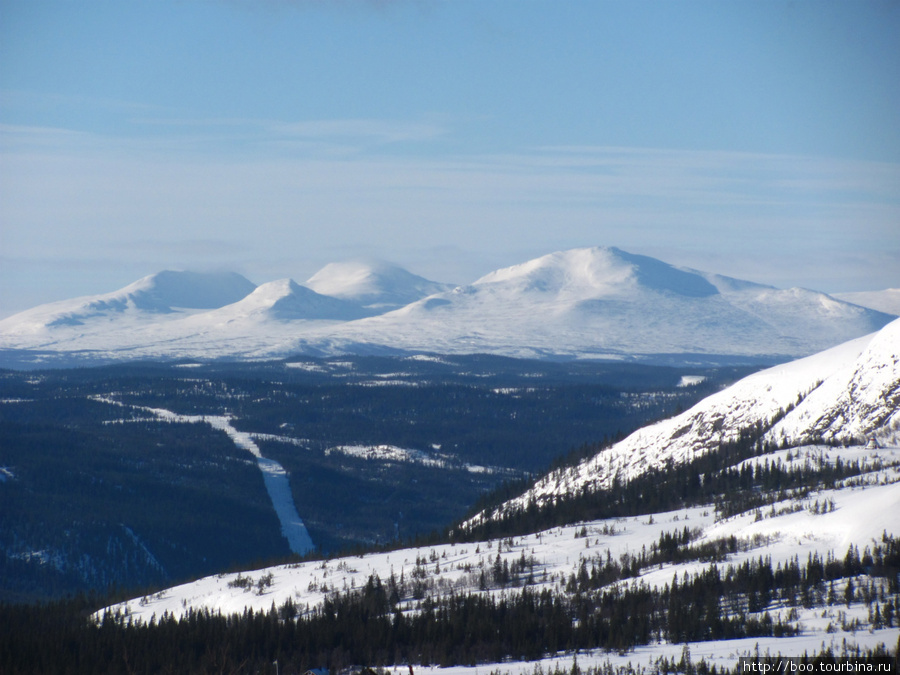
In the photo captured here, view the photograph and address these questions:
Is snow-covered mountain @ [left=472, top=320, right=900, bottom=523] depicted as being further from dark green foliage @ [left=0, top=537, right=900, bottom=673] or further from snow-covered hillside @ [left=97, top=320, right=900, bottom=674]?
dark green foliage @ [left=0, top=537, right=900, bottom=673]

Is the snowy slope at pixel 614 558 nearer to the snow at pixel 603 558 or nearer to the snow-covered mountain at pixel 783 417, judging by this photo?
the snow at pixel 603 558

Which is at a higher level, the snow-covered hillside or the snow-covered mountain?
the snow-covered mountain

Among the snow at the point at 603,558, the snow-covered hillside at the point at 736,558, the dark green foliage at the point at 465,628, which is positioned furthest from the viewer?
the dark green foliage at the point at 465,628

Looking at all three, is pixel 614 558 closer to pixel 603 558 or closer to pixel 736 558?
pixel 603 558

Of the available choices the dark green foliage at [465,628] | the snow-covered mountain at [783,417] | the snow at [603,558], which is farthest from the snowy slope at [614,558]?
the snow-covered mountain at [783,417]

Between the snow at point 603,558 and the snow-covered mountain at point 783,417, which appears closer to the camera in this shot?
the snow at point 603,558

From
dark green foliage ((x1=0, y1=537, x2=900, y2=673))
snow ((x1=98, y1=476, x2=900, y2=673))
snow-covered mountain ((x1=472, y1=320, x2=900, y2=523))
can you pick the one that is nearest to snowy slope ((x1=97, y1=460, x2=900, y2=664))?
snow ((x1=98, y1=476, x2=900, y2=673))

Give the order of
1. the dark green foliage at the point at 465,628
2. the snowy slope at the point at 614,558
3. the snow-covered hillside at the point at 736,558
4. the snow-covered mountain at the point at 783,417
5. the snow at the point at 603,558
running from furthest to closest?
1. the snow-covered mountain at the point at 783,417
2. the dark green foliage at the point at 465,628
3. the snow-covered hillside at the point at 736,558
4. the snowy slope at the point at 614,558
5. the snow at the point at 603,558

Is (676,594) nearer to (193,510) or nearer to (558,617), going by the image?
(558,617)
